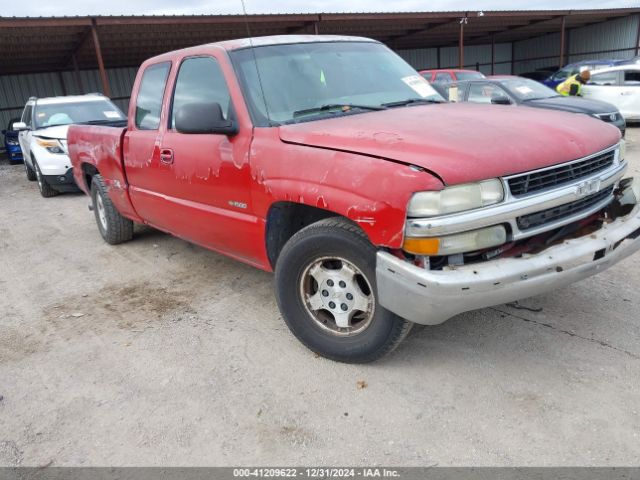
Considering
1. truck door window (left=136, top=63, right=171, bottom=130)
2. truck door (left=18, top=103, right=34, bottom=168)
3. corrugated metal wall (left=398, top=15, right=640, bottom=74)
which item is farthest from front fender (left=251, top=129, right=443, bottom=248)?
corrugated metal wall (left=398, top=15, right=640, bottom=74)

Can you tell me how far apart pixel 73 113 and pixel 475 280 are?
953 cm

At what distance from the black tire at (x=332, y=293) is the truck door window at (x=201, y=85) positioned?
3.90 feet

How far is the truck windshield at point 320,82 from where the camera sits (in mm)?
3338

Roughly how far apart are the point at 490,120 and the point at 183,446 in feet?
7.97

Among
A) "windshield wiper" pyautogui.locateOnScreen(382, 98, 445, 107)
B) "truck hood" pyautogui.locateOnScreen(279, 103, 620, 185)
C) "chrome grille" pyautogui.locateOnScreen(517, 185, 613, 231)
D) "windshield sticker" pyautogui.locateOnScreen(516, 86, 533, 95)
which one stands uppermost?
"windshield wiper" pyautogui.locateOnScreen(382, 98, 445, 107)

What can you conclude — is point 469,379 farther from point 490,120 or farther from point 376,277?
point 490,120

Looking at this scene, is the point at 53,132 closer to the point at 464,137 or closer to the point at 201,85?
the point at 201,85

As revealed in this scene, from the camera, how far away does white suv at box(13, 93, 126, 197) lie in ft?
29.5

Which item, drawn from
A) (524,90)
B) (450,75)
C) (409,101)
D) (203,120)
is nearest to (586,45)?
(450,75)

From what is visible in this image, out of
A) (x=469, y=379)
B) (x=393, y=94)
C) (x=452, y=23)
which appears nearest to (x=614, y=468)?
(x=469, y=379)

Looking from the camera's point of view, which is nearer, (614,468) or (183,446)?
(614,468)

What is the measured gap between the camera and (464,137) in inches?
105

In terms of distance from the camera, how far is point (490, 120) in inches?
118

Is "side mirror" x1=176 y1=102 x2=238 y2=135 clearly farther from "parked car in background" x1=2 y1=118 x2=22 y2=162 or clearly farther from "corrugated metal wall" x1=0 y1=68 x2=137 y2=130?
"corrugated metal wall" x1=0 y1=68 x2=137 y2=130
